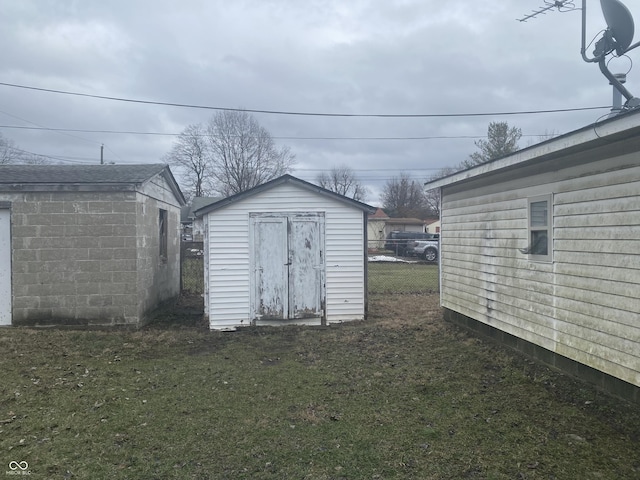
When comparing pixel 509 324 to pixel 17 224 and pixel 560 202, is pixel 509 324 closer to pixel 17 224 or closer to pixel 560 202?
pixel 560 202

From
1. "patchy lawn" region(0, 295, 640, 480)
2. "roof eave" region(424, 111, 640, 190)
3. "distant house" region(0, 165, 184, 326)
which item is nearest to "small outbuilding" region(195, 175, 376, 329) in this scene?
"distant house" region(0, 165, 184, 326)

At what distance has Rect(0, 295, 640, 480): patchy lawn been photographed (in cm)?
333

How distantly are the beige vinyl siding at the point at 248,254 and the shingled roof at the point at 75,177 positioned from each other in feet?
5.90

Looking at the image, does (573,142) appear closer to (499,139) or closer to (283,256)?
(283,256)

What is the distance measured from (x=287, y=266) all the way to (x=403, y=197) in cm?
5239

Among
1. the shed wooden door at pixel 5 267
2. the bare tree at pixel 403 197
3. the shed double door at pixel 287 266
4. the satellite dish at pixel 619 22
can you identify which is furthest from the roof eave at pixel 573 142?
the bare tree at pixel 403 197

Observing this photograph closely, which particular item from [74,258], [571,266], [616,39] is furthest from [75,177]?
[616,39]

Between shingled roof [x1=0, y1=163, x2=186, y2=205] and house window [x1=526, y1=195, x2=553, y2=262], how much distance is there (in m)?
6.69

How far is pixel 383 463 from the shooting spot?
335 cm

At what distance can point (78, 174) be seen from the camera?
8.70 meters

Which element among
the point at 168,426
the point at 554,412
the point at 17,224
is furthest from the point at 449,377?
the point at 17,224

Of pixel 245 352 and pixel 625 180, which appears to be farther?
pixel 245 352

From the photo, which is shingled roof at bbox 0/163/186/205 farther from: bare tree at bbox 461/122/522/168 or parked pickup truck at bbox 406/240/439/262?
bare tree at bbox 461/122/522/168

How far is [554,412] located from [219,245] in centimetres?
611
